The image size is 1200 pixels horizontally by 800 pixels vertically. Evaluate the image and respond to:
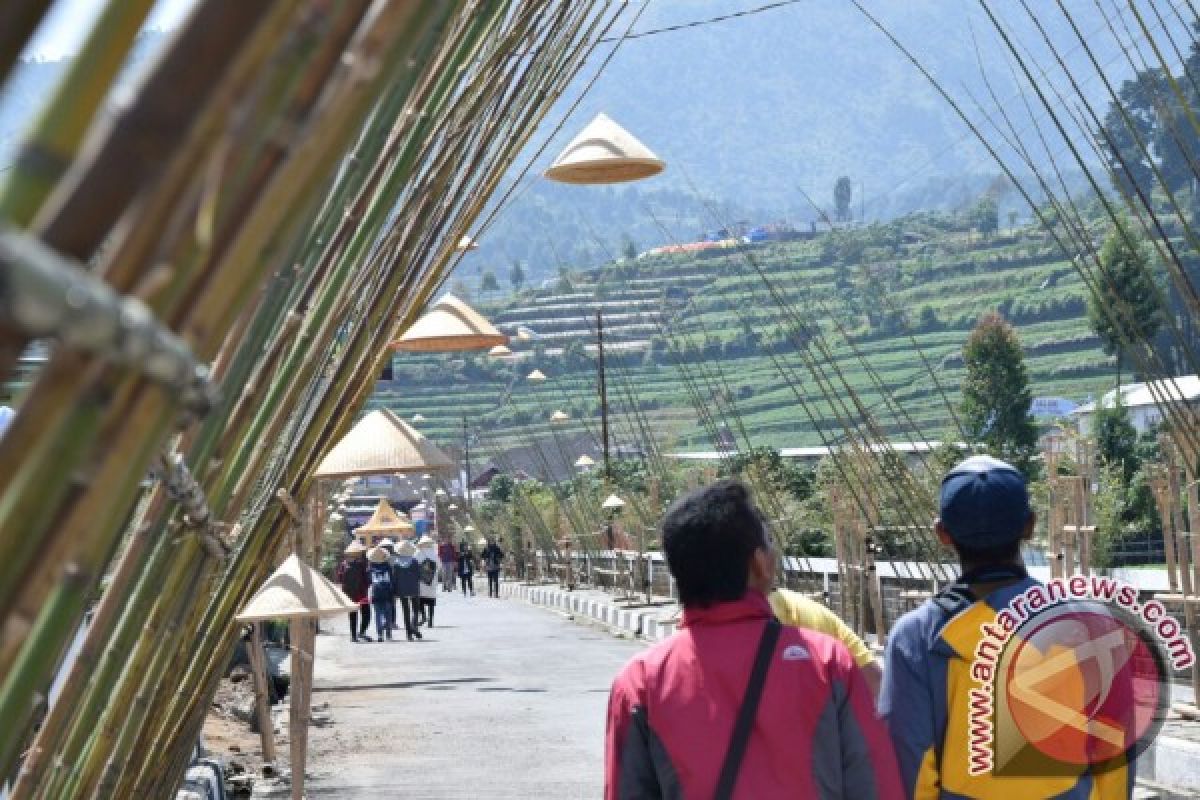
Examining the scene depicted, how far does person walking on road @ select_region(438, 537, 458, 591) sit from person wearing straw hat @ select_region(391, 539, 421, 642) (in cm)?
1879

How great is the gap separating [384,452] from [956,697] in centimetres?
971

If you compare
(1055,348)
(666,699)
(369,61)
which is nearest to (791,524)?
(666,699)

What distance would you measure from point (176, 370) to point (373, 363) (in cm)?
348

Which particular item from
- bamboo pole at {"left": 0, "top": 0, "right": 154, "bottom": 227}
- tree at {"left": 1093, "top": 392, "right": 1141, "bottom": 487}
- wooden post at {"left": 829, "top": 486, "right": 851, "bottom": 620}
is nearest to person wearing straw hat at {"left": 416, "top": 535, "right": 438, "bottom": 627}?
wooden post at {"left": 829, "top": 486, "right": 851, "bottom": 620}

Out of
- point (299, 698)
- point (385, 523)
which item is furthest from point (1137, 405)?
point (299, 698)

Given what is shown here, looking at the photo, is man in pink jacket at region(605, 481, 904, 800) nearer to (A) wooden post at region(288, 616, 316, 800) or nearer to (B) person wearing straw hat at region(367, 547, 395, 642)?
(A) wooden post at region(288, 616, 316, 800)

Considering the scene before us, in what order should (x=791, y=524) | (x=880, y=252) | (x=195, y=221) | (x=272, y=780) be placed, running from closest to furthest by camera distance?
(x=195, y=221)
(x=272, y=780)
(x=791, y=524)
(x=880, y=252)

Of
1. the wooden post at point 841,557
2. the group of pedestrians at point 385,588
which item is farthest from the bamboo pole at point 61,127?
the group of pedestrians at point 385,588

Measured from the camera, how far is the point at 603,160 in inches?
419

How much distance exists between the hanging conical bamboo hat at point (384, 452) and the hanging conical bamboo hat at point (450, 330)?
595mm

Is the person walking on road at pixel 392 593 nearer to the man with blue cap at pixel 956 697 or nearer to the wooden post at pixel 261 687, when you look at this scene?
the wooden post at pixel 261 687

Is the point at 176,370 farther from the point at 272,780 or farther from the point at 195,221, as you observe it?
the point at 272,780

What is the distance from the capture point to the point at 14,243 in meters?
0.66

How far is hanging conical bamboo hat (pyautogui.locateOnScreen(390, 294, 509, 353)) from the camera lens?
495 inches
